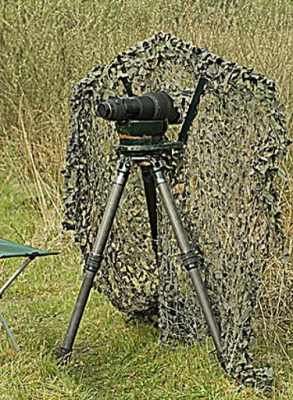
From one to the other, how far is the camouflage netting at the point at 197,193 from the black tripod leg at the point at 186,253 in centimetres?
8

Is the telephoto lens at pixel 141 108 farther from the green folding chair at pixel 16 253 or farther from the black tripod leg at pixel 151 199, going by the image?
the green folding chair at pixel 16 253

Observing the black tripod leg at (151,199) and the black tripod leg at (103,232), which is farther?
the black tripod leg at (151,199)

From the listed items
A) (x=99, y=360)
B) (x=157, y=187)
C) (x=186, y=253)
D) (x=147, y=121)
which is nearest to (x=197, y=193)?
(x=157, y=187)

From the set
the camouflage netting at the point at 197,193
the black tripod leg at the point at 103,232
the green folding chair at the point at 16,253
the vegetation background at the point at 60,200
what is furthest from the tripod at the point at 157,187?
the vegetation background at the point at 60,200

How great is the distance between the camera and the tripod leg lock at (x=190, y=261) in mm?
3760

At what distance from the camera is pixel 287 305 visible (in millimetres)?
4594

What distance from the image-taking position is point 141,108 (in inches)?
147

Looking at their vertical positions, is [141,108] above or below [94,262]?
above

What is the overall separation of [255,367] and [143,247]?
0.95 m

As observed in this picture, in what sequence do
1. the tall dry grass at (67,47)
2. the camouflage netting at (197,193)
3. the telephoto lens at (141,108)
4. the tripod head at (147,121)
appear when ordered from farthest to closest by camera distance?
the tall dry grass at (67,47) < the tripod head at (147,121) < the telephoto lens at (141,108) < the camouflage netting at (197,193)

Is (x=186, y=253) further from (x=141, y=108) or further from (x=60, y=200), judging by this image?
(x=60, y=200)

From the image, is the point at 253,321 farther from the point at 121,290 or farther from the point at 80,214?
the point at 80,214

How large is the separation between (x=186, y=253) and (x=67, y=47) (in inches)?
158

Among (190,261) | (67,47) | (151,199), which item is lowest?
(190,261)
